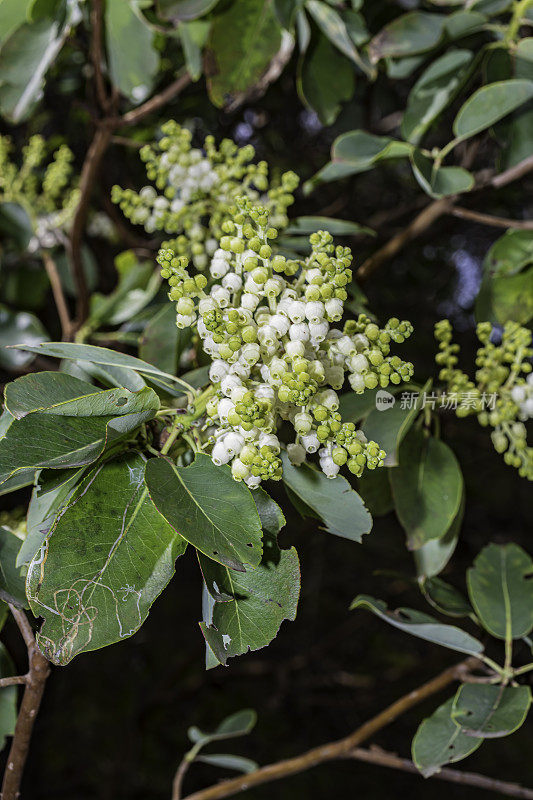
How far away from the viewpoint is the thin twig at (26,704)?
55cm

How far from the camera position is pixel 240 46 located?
0.89m

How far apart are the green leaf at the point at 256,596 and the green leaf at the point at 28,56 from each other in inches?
28.1

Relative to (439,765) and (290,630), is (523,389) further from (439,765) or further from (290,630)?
(290,630)

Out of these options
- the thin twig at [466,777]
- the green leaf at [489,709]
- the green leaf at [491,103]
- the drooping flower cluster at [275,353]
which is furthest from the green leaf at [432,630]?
the green leaf at [491,103]

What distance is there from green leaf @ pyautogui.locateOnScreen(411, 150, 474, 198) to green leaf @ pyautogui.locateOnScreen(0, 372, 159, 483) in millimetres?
476

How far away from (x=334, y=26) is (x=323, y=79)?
11cm

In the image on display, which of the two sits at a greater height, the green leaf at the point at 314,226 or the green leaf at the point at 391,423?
the green leaf at the point at 314,226

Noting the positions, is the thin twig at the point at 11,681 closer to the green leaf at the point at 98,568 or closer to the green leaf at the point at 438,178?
the green leaf at the point at 98,568

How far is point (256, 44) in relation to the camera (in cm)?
89

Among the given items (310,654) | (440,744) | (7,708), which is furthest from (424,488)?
(310,654)

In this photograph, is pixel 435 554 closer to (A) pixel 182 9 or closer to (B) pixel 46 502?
→ (B) pixel 46 502

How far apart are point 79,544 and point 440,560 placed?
51 centimetres

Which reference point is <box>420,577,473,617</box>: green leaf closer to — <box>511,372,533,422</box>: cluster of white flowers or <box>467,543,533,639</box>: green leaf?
<box>467,543,533,639</box>: green leaf

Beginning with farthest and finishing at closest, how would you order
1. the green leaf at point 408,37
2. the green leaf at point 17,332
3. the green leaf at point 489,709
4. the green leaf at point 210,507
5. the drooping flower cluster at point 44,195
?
the drooping flower cluster at point 44,195, the green leaf at point 17,332, the green leaf at point 408,37, the green leaf at point 489,709, the green leaf at point 210,507
